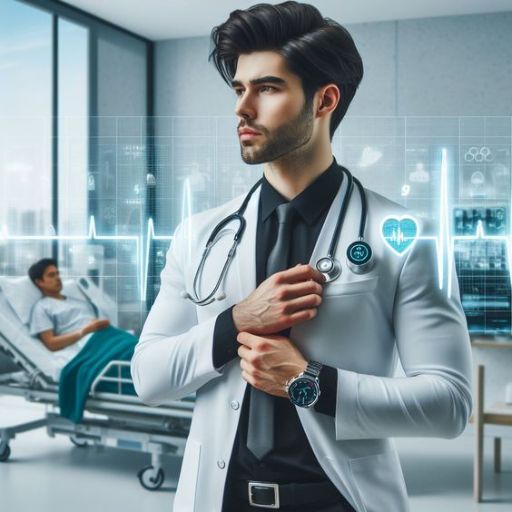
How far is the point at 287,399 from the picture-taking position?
95cm

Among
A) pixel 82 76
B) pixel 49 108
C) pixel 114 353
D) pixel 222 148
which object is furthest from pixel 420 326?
pixel 82 76

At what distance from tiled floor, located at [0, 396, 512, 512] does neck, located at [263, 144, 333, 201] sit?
2164mm

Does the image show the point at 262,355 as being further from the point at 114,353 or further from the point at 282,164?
the point at 114,353

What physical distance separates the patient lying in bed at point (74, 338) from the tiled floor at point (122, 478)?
0.99ft

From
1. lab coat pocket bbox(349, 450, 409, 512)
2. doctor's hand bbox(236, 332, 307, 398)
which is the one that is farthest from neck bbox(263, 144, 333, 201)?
lab coat pocket bbox(349, 450, 409, 512)

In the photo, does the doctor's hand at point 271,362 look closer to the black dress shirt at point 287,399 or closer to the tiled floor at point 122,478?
the black dress shirt at point 287,399

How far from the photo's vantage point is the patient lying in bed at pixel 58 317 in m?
3.68

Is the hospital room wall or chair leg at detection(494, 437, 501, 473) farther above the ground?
the hospital room wall

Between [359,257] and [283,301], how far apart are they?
113mm

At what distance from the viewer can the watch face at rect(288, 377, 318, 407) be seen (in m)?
0.87

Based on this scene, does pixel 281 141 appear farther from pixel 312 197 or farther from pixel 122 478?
pixel 122 478

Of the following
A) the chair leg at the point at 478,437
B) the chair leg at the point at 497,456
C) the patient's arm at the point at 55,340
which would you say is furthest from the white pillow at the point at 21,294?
the chair leg at the point at 497,456

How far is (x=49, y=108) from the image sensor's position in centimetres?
434

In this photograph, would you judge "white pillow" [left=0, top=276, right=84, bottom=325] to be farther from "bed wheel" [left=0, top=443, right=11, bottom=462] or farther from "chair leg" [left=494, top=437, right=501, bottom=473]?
"chair leg" [left=494, top=437, right=501, bottom=473]
